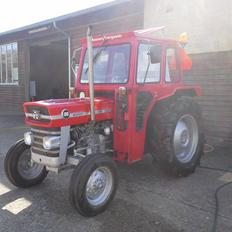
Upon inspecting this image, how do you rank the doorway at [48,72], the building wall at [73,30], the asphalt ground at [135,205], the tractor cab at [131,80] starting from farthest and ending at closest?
the doorway at [48,72], the building wall at [73,30], the tractor cab at [131,80], the asphalt ground at [135,205]

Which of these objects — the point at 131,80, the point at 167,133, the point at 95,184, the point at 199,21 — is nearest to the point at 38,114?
the point at 95,184

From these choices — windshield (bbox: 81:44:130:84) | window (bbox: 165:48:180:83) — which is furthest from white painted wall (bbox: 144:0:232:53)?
windshield (bbox: 81:44:130:84)

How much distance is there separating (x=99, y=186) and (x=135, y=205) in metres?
0.50

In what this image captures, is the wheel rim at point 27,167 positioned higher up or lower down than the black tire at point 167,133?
lower down

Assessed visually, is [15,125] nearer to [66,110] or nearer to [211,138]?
[211,138]

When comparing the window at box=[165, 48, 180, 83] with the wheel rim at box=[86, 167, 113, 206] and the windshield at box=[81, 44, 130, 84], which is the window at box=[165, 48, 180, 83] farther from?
the wheel rim at box=[86, 167, 113, 206]

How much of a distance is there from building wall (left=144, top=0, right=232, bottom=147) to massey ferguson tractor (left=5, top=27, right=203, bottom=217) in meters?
1.65

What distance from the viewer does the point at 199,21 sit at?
20.9ft

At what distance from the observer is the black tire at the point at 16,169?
4.07m

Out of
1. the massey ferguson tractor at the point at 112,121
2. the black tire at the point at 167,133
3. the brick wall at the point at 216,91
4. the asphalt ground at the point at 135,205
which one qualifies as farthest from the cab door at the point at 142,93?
the brick wall at the point at 216,91

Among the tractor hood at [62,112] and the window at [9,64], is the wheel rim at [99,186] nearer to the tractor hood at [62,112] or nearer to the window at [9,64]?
the tractor hood at [62,112]

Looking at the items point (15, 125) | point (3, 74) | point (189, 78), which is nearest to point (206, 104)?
point (189, 78)

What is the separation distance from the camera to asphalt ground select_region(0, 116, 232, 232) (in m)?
3.18

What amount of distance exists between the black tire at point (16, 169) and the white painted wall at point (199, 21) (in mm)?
4118
